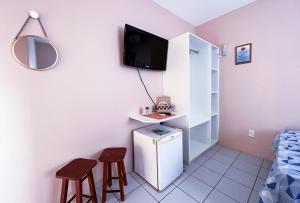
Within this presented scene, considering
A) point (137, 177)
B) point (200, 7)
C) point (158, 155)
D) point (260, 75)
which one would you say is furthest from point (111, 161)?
point (200, 7)

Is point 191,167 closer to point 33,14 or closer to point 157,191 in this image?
point 157,191

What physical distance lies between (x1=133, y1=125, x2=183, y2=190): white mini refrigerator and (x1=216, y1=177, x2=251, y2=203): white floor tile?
477mm

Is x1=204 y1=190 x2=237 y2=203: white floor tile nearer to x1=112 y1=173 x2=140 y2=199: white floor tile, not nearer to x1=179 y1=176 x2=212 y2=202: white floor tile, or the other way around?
x1=179 y1=176 x2=212 y2=202: white floor tile

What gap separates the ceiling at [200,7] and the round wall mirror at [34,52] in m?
1.61

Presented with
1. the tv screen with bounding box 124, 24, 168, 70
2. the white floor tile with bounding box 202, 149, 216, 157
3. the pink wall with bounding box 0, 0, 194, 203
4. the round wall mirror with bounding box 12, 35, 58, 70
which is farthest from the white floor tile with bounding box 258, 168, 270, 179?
the round wall mirror with bounding box 12, 35, 58, 70

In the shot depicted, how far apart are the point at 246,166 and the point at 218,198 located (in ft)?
2.73

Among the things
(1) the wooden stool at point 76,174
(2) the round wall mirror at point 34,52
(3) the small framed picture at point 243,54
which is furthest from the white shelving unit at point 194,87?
(2) the round wall mirror at point 34,52

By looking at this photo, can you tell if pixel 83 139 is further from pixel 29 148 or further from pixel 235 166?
pixel 235 166

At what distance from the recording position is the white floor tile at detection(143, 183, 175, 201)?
55.1 inches

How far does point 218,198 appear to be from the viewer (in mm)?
1355

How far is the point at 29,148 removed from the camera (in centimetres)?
109

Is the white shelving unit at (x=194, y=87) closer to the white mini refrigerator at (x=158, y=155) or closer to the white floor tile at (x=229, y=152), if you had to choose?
the white floor tile at (x=229, y=152)

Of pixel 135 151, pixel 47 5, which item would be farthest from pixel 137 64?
pixel 135 151

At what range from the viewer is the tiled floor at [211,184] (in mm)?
1363
